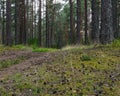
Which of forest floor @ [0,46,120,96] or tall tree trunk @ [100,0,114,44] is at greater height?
tall tree trunk @ [100,0,114,44]

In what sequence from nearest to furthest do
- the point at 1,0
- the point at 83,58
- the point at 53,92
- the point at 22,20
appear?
the point at 53,92, the point at 83,58, the point at 22,20, the point at 1,0

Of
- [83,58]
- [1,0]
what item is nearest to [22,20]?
[1,0]

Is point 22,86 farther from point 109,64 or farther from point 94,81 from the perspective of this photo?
point 109,64

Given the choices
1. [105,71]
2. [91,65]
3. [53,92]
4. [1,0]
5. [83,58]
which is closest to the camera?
[53,92]

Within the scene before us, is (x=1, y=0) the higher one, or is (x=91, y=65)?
(x=1, y=0)

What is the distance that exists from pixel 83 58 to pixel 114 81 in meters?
2.49

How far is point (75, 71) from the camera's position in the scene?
761 cm

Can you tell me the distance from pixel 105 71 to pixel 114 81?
1030 mm

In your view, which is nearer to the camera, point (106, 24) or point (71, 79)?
point (71, 79)

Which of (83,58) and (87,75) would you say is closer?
(87,75)

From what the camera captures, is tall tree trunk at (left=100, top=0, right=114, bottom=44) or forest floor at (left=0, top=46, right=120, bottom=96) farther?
tall tree trunk at (left=100, top=0, right=114, bottom=44)

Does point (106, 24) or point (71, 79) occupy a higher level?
point (106, 24)

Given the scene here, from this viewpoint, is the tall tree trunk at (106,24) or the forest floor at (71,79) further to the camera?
the tall tree trunk at (106,24)

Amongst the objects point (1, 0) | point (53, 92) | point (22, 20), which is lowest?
point (53, 92)
